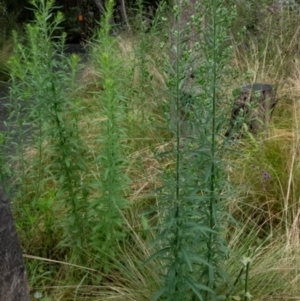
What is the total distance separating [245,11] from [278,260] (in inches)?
196

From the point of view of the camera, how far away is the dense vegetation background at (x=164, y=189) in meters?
2.83

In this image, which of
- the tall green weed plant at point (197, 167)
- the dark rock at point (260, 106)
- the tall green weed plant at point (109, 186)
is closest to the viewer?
the tall green weed plant at point (197, 167)

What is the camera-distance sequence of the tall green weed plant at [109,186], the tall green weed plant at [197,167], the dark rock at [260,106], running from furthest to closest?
the dark rock at [260,106] → the tall green weed plant at [109,186] → the tall green weed plant at [197,167]

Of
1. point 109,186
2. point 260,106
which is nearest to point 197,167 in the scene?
point 109,186

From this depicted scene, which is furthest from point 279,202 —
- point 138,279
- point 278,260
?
point 138,279

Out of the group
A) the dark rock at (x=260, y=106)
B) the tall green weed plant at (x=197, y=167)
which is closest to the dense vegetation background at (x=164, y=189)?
the tall green weed plant at (x=197, y=167)

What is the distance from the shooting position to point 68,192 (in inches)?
153

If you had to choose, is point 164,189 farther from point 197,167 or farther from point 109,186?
point 197,167

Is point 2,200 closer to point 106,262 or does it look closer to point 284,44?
point 106,262

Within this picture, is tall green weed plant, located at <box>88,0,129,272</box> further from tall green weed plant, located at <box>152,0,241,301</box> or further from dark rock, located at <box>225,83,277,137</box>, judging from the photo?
dark rock, located at <box>225,83,277,137</box>

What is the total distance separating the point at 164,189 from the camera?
138 inches

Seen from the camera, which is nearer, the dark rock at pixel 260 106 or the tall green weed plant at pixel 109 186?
the tall green weed plant at pixel 109 186

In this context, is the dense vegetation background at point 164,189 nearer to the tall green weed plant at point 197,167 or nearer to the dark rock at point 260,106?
the tall green weed plant at point 197,167

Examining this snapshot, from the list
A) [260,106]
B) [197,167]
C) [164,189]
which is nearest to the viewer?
[197,167]
